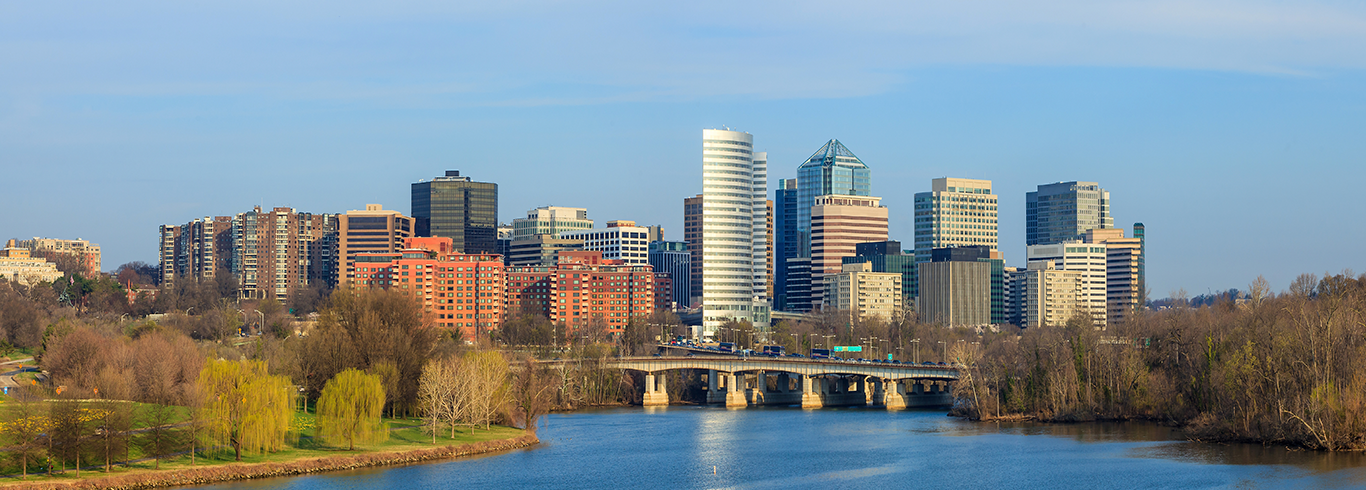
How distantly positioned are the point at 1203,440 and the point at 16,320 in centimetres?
13983

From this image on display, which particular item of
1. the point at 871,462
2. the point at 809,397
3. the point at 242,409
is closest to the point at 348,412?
the point at 242,409

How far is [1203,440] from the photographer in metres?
107

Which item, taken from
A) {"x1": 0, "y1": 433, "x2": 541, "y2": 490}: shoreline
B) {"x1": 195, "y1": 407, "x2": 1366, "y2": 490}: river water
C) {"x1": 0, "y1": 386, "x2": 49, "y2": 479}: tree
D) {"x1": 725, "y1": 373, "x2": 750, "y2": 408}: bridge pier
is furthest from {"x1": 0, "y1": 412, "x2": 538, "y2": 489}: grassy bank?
{"x1": 725, "y1": 373, "x2": 750, "y2": 408}: bridge pier

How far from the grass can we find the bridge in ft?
212

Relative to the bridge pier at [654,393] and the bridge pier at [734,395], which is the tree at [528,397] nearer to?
the bridge pier at [654,393]

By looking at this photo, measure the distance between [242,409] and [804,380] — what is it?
10107cm

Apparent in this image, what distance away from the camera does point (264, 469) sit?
8325cm

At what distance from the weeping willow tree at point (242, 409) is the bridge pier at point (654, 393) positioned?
3495 inches

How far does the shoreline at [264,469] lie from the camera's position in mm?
75125

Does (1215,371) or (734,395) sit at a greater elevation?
(1215,371)

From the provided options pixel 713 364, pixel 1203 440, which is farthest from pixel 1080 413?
pixel 713 364

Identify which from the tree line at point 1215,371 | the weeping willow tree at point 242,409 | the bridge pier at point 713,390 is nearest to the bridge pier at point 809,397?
the bridge pier at point 713,390

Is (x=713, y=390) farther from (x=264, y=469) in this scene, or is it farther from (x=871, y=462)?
(x=264, y=469)

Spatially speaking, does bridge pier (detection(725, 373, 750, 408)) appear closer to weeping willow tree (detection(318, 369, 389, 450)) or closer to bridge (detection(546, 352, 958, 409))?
bridge (detection(546, 352, 958, 409))
